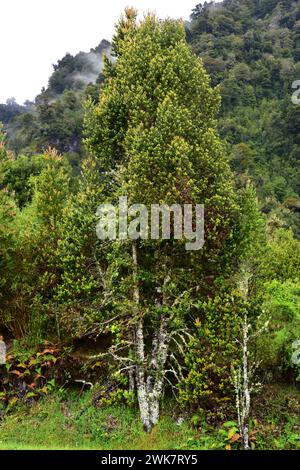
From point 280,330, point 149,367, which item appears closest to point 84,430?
point 149,367

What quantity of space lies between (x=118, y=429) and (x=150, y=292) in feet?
14.0

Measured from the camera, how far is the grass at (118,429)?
13867mm

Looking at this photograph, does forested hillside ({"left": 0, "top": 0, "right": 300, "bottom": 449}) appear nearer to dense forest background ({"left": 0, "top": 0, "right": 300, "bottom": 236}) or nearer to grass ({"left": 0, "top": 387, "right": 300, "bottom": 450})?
grass ({"left": 0, "top": 387, "right": 300, "bottom": 450})

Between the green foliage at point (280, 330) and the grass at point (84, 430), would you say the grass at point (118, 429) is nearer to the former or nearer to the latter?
the grass at point (84, 430)

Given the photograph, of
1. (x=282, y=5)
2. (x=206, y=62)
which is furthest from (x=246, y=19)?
(x=206, y=62)

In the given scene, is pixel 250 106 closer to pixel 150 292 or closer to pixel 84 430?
pixel 150 292

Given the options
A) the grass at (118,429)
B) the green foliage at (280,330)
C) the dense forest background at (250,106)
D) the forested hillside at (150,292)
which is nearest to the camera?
the grass at (118,429)

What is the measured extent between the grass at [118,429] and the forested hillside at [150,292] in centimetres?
6

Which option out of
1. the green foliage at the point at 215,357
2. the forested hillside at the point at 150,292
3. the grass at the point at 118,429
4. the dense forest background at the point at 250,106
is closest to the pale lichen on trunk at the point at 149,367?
the forested hillside at the point at 150,292

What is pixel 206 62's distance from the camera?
87000 mm

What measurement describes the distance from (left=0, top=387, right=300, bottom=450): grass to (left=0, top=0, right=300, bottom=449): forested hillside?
0.06 meters

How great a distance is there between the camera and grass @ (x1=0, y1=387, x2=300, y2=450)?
45.5 ft

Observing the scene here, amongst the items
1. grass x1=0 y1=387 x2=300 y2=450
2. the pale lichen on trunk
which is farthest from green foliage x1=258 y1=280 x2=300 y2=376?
the pale lichen on trunk

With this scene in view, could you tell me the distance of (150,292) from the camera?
16109mm
